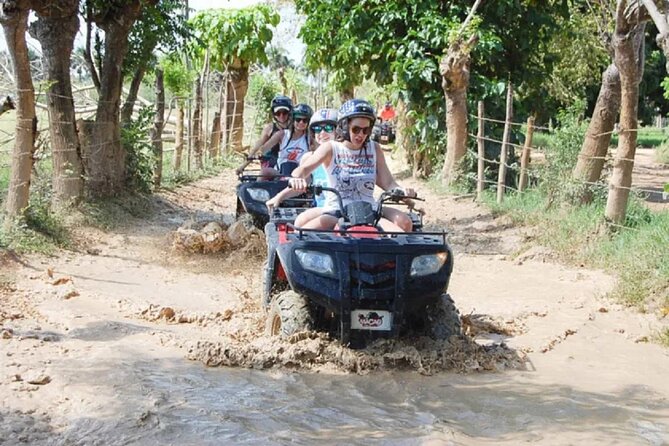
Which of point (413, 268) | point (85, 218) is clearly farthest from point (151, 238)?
point (413, 268)

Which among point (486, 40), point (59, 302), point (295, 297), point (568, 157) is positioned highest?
point (486, 40)

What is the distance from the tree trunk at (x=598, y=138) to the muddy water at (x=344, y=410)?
5.16 m

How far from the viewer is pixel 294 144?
945 centimetres

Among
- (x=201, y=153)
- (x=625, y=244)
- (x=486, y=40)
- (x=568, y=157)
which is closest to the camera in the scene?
(x=625, y=244)

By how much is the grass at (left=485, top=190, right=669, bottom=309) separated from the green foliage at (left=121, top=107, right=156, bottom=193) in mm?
5465

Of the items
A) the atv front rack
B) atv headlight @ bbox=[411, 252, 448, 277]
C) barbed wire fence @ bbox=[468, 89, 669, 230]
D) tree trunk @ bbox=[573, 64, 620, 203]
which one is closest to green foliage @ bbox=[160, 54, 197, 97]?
barbed wire fence @ bbox=[468, 89, 669, 230]

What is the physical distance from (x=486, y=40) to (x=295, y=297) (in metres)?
9.34

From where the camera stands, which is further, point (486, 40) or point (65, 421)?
point (486, 40)

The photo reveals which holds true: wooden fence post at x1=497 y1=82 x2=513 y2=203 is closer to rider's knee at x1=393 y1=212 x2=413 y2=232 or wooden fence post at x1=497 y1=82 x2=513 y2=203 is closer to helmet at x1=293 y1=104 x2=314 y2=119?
helmet at x1=293 y1=104 x2=314 y2=119

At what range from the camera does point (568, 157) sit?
34.9 ft

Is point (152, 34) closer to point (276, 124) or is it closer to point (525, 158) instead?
point (276, 124)

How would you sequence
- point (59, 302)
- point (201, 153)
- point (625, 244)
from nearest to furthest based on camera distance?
point (59, 302) → point (625, 244) → point (201, 153)

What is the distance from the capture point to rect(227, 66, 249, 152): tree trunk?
22312 mm

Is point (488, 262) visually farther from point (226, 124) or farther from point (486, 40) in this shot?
point (226, 124)
